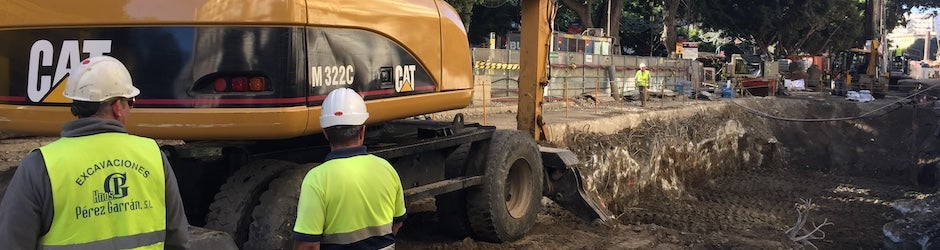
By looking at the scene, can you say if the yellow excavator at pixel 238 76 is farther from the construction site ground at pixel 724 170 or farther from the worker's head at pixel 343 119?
the construction site ground at pixel 724 170

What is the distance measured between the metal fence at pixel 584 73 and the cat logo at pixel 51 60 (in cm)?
1234

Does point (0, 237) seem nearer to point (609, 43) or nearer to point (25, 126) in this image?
point (25, 126)

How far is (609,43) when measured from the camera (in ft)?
85.2

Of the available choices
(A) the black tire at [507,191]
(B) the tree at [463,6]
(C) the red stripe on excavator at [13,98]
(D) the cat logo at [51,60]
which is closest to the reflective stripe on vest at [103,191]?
(D) the cat logo at [51,60]

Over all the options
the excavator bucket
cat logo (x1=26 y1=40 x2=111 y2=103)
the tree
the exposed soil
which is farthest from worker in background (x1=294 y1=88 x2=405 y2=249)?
the tree

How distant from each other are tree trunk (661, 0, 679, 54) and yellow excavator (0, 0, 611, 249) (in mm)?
29910

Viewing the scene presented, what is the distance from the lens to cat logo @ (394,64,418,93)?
16.3ft

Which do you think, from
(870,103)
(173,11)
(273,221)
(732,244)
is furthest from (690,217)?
(870,103)

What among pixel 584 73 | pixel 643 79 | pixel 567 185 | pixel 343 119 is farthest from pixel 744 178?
Answer: pixel 343 119

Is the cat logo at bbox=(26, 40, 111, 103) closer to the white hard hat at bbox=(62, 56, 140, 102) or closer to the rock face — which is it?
the white hard hat at bbox=(62, 56, 140, 102)

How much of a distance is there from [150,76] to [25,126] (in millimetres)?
792

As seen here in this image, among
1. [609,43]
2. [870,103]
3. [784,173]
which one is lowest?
[784,173]

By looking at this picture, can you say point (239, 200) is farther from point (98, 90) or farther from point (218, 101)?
point (98, 90)

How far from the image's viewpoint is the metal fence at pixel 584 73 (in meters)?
18.8
